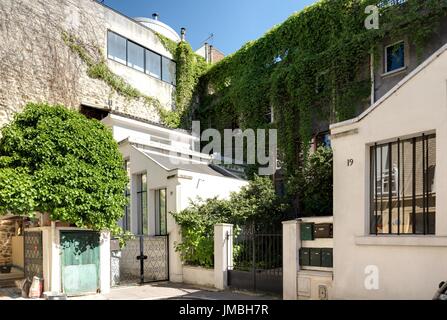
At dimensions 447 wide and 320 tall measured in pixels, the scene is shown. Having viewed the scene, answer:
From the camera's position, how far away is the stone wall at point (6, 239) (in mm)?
15639

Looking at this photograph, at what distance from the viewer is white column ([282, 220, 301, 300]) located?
9.60 metres

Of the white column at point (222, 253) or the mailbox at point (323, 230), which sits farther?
the white column at point (222, 253)

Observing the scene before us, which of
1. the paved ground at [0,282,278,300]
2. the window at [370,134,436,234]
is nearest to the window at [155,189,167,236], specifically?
the paved ground at [0,282,278,300]

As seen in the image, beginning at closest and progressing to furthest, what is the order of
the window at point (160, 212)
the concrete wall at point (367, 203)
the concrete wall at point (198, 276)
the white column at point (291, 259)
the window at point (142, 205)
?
the concrete wall at point (367, 203) < the white column at point (291, 259) < the concrete wall at point (198, 276) < the window at point (160, 212) < the window at point (142, 205)

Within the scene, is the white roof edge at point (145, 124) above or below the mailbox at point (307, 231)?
above

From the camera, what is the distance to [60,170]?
1018cm

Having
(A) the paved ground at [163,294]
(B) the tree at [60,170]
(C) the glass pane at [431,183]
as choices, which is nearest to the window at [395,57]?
(C) the glass pane at [431,183]

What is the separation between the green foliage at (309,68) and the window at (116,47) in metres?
6.51

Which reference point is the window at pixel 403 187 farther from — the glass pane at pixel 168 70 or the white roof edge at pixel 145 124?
the glass pane at pixel 168 70

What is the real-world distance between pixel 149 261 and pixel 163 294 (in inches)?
111
